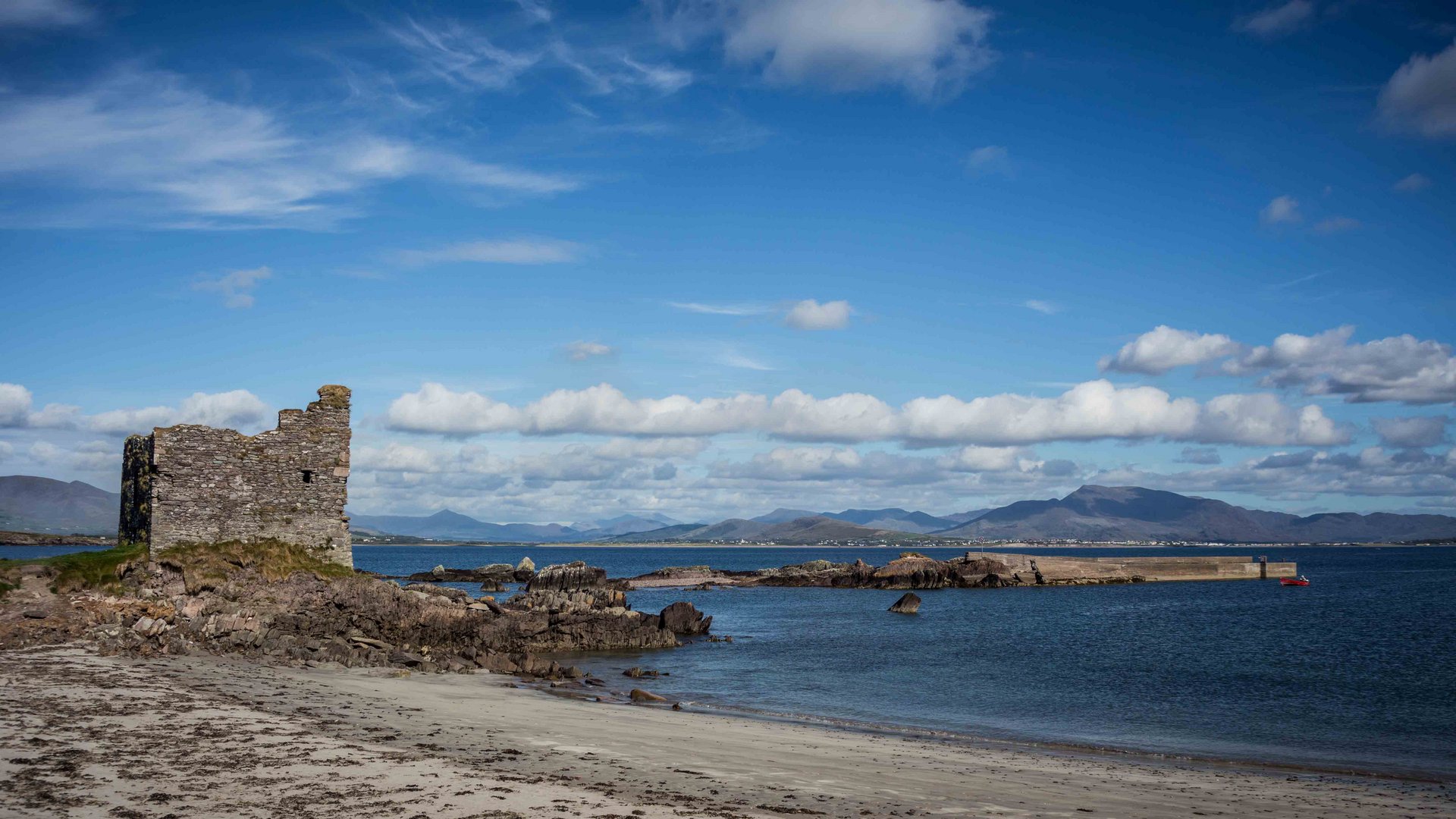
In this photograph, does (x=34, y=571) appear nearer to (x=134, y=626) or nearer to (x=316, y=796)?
(x=134, y=626)

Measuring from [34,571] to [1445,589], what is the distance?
9274 cm

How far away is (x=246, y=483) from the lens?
2772cm

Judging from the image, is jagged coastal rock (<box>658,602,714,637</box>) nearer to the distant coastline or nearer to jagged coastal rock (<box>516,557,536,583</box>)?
jagged coastal rock (<box>516,557,536,583</box>)

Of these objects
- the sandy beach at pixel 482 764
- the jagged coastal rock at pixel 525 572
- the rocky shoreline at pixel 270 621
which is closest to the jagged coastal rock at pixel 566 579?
the jagged coastal rock at pixel 525 572

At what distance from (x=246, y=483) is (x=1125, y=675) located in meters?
28.4

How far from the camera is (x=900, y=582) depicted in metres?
91.8

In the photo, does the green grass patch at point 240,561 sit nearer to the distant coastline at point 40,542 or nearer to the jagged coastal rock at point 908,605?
the jagged coastal rock at point 908,605

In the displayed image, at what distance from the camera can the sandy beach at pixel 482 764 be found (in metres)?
10.5

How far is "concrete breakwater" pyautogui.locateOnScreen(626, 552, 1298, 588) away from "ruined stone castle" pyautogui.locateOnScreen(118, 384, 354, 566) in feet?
197

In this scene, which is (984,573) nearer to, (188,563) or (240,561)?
(240,561)

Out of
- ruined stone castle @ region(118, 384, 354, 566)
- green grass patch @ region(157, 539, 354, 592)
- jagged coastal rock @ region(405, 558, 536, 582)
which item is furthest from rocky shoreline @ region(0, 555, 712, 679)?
jagged coastal rock @ region(405, 558, 536, 582)

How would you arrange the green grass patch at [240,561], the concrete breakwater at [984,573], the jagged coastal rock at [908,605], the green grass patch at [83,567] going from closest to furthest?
the green grass patch at [83,567] → the green grass patch at [240,561] → the jagged coastal rock at [908,605] → the concrete breakwater at [984,573]

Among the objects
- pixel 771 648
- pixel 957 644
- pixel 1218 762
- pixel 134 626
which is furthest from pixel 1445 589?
pixel 134 626

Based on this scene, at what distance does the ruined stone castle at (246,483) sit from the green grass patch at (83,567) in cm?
73
